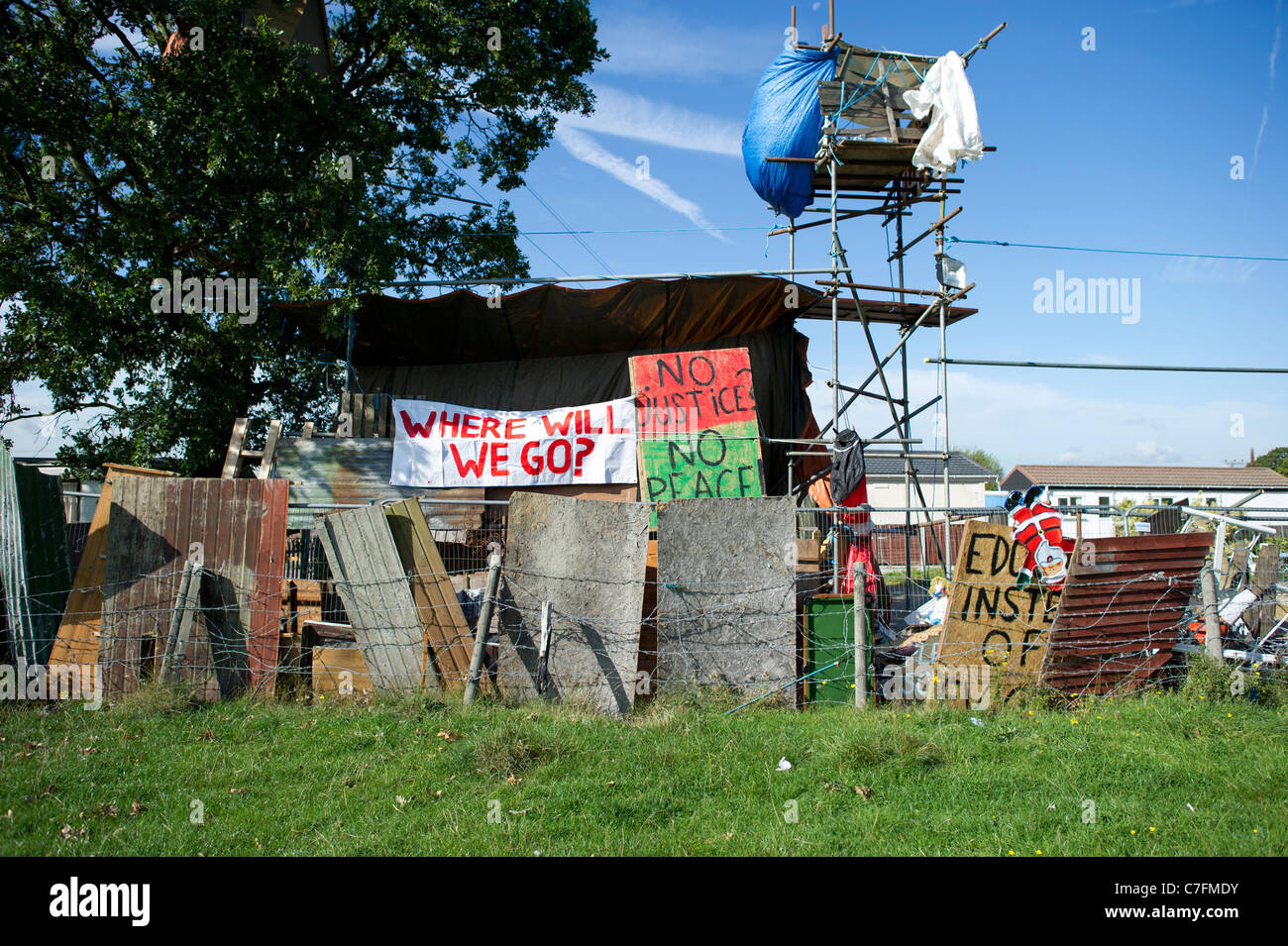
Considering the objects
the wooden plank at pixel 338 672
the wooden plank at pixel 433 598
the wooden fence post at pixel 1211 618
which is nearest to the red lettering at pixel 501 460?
the wooden plank at pixel 433 598

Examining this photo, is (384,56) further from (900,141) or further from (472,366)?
(900,141)

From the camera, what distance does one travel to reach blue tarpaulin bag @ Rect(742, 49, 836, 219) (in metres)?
10.9

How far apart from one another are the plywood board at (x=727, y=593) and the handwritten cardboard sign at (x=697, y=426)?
7.27 feet

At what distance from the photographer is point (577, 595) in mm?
7121

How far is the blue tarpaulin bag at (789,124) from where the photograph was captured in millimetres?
10883

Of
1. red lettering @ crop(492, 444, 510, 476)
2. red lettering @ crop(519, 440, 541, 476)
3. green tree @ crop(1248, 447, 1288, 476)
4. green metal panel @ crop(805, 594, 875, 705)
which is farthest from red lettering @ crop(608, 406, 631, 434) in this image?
green tree @ crop(1248, 447, 1288, 476)

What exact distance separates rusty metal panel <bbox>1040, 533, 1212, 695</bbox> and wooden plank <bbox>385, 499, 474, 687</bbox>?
17.2 feet

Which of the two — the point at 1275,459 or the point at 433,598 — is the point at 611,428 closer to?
the point at 433,598

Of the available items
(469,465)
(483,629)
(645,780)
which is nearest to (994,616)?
(645,780)

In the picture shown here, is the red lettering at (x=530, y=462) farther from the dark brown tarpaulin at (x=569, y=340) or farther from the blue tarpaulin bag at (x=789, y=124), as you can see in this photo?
the blue tarpaulin bag at (x=789, y=124)

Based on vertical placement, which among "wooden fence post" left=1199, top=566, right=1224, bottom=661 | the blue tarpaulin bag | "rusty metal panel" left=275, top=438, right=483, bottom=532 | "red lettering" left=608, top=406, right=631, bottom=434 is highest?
the blue tarpaulin bag

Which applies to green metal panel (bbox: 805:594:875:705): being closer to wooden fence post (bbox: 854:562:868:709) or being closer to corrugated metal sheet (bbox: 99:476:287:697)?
wooden fence post (bbox: 854:562:868:709)

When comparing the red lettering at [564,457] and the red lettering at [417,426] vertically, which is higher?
the red lettering at [417,426]
